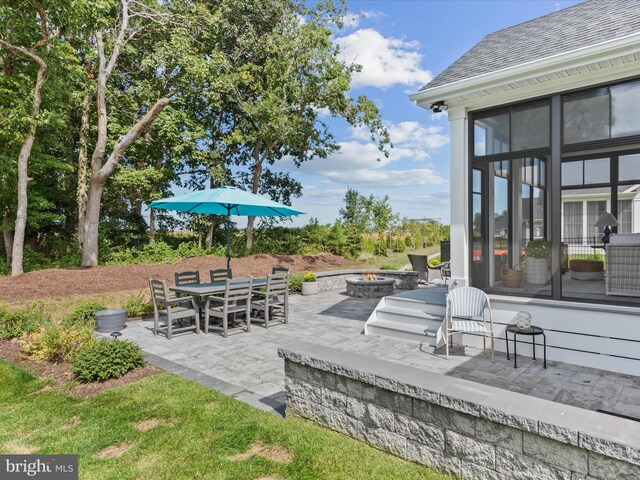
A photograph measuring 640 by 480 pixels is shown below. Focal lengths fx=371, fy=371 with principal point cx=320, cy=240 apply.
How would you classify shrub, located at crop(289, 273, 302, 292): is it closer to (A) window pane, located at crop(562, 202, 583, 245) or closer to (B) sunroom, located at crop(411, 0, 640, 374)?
(B) sunroom, located at crop(411, 0, 640, 374)

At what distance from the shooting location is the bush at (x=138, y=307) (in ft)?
26.3

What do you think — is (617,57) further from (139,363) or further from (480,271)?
(139,363)

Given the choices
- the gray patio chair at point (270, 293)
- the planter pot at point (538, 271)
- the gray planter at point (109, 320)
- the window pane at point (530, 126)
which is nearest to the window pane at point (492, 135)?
the window pane at point (530, 126)

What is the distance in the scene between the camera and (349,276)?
12.5m

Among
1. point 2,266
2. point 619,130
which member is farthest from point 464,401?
point 2,266

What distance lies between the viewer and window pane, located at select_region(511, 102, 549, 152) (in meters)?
5.17

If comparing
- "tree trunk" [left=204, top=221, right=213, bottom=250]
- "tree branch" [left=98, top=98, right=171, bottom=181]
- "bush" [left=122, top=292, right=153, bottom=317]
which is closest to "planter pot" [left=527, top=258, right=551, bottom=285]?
"bush" [left=122, top=292, right=153, bottom=317]

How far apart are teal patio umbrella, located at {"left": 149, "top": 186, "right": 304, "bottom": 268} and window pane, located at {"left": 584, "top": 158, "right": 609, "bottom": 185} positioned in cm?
627

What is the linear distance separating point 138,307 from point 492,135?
7.65m

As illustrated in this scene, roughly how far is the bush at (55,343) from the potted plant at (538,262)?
6.46 m

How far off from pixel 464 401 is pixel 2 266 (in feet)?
45.8

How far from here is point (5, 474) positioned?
275 centimetres

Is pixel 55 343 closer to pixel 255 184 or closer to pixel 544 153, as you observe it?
pixel 544 153

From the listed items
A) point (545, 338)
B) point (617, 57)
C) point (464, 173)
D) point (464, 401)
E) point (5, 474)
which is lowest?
point (5, 474)
